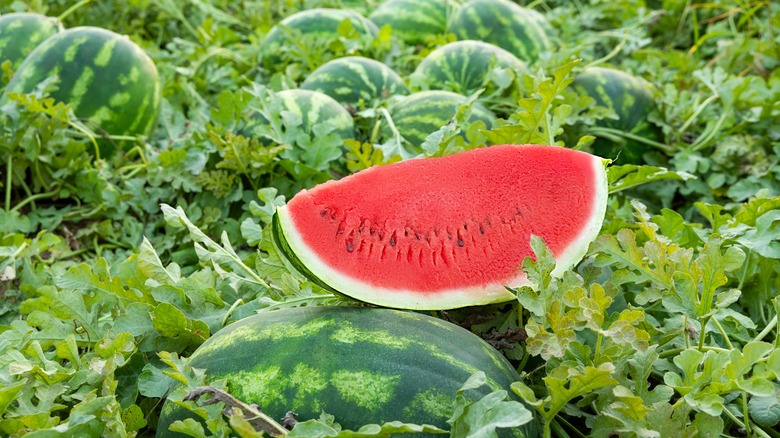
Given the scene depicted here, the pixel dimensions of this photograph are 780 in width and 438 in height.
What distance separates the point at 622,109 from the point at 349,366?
1861 millimetres

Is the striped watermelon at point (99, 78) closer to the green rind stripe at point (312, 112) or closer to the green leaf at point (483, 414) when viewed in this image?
the green rind stripe at point (312, 112)

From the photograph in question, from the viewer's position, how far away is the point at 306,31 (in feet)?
10.5

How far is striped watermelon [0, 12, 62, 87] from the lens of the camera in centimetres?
288

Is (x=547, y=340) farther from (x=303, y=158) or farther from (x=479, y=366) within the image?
(x=303, y=158)

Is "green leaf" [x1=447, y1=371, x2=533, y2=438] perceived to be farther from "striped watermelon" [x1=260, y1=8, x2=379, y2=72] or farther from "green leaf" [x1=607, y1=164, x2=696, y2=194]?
"striped watermelon" [x1=260, y1=8, x2=379, y2=72]

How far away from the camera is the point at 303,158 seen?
2.18m

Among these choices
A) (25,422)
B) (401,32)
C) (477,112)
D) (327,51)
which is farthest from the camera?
(401,32)

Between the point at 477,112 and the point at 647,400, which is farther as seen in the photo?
the point at 477,112

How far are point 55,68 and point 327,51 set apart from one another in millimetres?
1014

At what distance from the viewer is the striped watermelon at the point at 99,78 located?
2.56 meters

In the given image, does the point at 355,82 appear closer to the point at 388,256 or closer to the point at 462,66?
the point at 462,66

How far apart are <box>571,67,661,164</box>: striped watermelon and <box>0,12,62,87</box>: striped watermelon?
2038mm

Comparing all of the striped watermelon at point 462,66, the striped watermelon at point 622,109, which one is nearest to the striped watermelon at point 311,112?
the striped watermelon at point 462,66

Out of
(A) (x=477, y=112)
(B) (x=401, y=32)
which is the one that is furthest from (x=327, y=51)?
(A) (x=477, y=112)
